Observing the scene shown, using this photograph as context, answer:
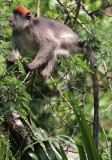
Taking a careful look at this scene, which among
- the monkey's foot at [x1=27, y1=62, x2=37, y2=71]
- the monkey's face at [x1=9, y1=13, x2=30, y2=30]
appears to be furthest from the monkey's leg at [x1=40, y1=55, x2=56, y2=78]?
the monkey's face at [x1=9, y1=13, x2=30, y2=30]

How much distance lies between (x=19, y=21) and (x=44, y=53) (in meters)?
0.54

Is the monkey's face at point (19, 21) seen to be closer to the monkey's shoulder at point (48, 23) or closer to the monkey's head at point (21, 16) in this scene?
the monkey's head at point (21, 16)

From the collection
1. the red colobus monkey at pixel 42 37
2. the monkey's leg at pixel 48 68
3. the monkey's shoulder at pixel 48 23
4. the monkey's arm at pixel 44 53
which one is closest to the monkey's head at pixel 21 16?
the red colobus monkey at pixel 42 37

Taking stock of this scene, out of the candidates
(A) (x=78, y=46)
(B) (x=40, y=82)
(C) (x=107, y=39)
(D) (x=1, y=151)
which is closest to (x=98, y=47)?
(C) (x=107, y=39)

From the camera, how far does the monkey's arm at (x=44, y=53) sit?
130 inches

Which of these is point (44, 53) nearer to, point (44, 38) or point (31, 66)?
point (44, 38)

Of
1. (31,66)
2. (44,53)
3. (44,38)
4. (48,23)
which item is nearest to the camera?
(31,66)

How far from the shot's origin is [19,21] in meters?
3.47

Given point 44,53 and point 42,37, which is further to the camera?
point 42,37

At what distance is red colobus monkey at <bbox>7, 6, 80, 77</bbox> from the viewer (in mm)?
3490

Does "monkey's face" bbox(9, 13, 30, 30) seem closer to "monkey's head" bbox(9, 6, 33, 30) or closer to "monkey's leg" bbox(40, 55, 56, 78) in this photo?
"monkey's head" bbox(9, 6, 33, 30)

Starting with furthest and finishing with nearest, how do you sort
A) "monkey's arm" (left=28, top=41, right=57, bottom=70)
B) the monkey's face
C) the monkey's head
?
the monkey's head < the monkey's face < "monkey's arm" (left=28, top=41, right=57, bottom=70)

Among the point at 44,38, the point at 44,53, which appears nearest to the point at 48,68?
the point at 44,53

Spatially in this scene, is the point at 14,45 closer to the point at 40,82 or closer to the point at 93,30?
the point at 40,82
